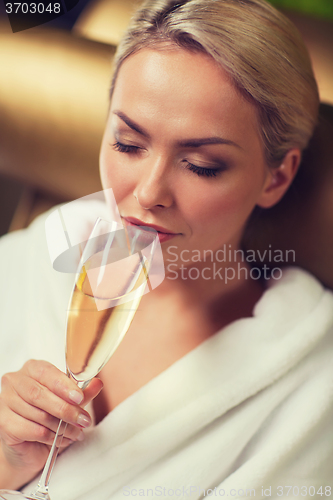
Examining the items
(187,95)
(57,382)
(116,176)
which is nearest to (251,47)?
(187,95)

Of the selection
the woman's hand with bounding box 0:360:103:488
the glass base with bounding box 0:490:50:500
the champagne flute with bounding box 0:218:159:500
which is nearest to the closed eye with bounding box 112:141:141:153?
the champagne flute with bounding box 0:218:159:500

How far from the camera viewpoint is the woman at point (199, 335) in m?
0.45

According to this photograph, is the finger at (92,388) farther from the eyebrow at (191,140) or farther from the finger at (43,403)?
the eyebrow at (191,140)

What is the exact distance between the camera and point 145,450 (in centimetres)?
50

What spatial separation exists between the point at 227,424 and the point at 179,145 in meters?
0.34

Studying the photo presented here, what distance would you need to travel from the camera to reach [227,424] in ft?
1.70

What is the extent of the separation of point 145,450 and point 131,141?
0.37m

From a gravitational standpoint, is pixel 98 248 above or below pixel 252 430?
above

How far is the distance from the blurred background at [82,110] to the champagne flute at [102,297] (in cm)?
33

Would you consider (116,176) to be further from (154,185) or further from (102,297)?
(102,297)

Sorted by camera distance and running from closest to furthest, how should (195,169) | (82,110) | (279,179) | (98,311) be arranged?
(98,311) → (195,169) → (279,179) → (82,110)

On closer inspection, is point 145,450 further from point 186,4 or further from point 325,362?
point 186,4

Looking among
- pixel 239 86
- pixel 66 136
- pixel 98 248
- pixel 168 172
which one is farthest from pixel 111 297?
pixel 66 136

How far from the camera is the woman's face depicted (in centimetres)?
45
